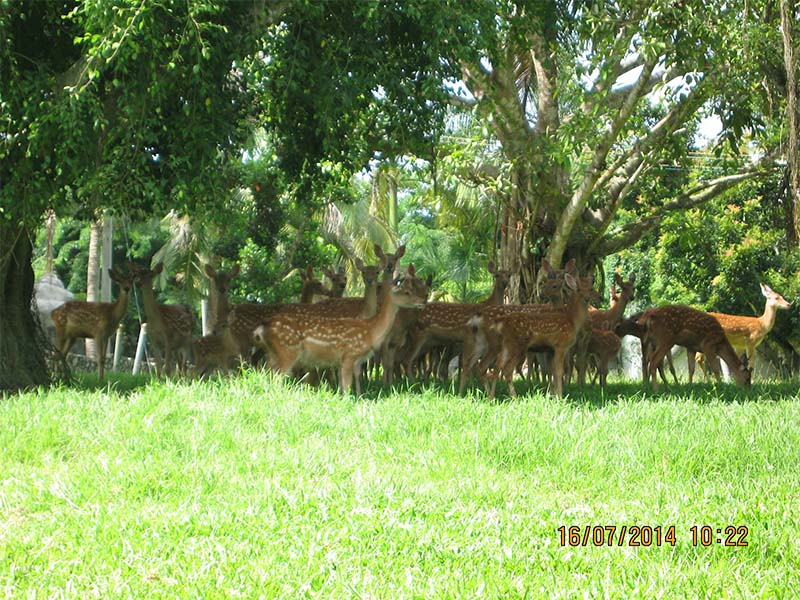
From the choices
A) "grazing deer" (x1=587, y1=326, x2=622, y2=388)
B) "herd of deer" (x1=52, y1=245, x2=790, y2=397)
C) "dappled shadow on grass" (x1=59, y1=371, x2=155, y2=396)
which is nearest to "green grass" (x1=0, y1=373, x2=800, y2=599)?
"herd of deer" (x1=52, y1=245, x2=790, y2=397)

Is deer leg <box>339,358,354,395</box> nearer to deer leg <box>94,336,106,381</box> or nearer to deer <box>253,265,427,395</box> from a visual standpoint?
deer <box>253,265,427,395</box>

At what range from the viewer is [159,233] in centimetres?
3434

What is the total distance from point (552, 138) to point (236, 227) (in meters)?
7.77

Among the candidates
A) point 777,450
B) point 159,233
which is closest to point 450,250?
point 159,233

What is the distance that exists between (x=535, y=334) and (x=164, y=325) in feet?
16.5

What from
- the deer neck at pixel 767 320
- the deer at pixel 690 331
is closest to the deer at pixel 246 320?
the deer at pixel 690 331

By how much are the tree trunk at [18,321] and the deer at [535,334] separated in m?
5.06

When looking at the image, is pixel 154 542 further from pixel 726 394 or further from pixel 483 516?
pixel 726 394

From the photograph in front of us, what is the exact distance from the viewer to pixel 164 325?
1386 cm

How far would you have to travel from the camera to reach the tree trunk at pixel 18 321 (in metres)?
11.4
